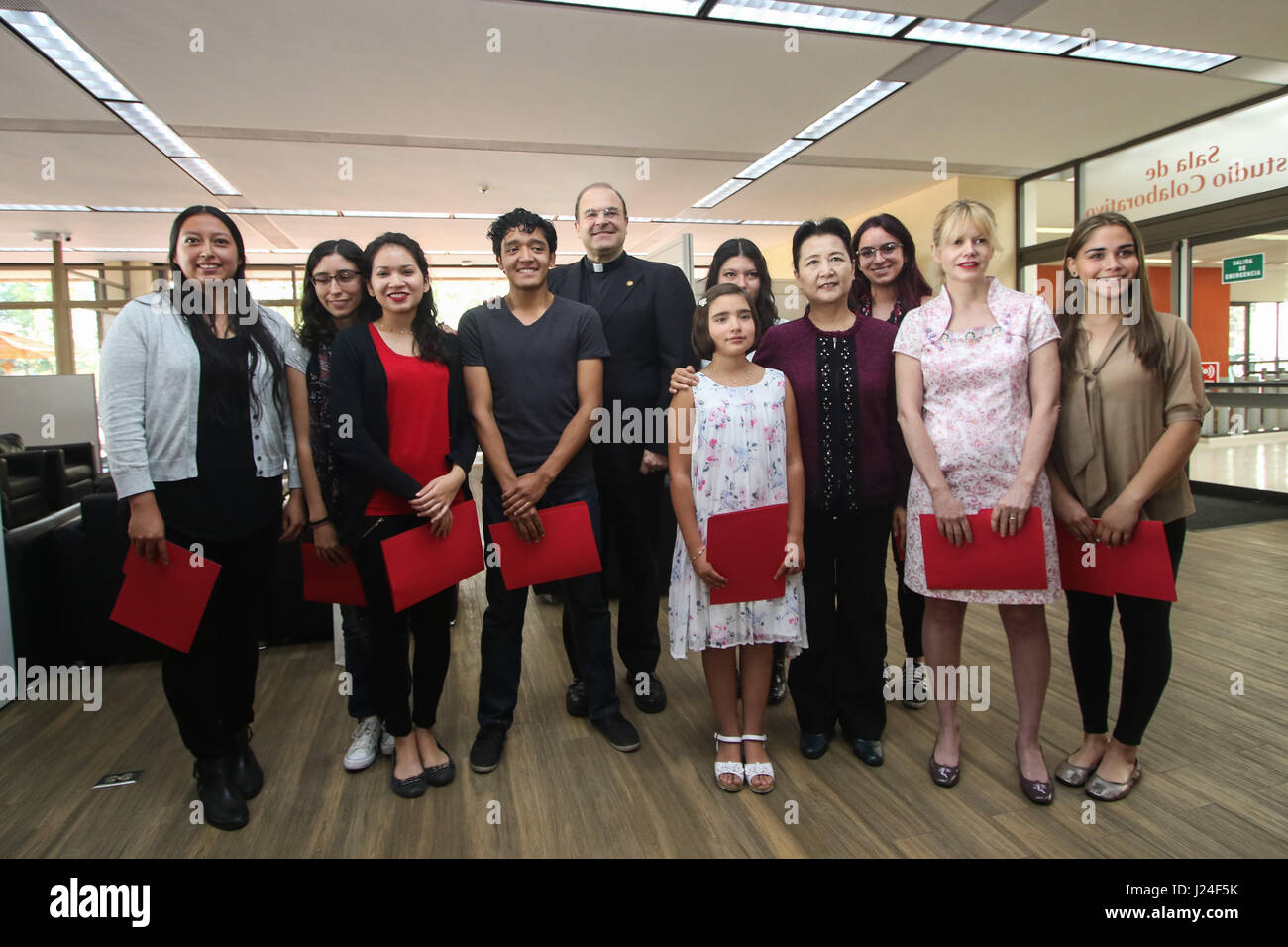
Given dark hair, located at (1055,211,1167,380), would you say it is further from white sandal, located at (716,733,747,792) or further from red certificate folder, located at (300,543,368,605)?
red certificate folder, located at (300,543,368,605)

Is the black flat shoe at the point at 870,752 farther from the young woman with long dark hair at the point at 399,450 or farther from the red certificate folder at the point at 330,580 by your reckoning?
the red certificate folder at the point at 330,580

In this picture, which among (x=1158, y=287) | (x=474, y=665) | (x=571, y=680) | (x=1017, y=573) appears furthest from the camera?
(x=1158, y=287)

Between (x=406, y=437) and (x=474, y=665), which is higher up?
(x=406, y=437)

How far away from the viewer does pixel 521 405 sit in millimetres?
2133

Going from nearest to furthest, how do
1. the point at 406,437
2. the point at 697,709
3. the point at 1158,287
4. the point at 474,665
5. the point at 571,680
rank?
the point at 406,437 < the point at 697,709 < the point at 571,680 < the point at 474,665 < the point at 1158,287

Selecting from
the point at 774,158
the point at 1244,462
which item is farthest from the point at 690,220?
the point at 1244,462

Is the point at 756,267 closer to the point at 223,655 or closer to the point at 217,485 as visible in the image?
the point at 217,485

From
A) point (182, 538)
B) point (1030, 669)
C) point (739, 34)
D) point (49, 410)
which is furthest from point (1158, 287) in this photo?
point (49, 410)

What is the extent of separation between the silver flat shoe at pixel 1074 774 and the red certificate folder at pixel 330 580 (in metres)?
2.03

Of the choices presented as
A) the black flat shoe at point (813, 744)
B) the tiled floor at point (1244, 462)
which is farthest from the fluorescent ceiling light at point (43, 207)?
the tiled floor at point (1244, 462)

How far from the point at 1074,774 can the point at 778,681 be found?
954 millimetres
